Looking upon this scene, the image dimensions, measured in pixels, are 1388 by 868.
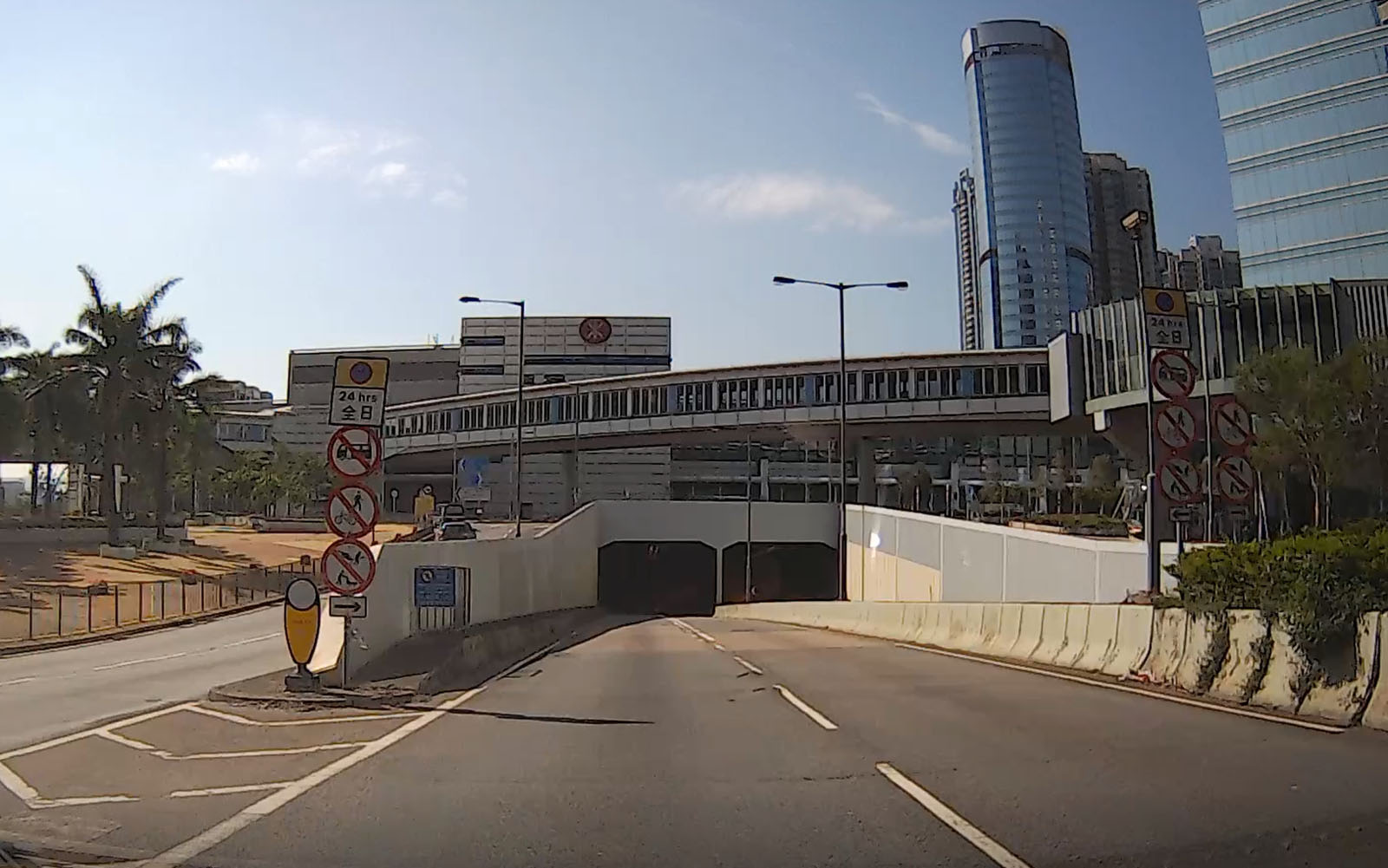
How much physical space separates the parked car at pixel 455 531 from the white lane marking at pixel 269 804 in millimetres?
34142

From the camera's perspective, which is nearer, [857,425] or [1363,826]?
[1363,826]

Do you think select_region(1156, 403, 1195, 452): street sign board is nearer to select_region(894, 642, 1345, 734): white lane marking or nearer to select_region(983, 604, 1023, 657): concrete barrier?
select_region(894, 642, 1345, 734): white lane marking

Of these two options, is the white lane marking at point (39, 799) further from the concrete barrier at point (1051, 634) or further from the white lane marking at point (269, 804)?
the concrete barrier at point (1051, 634)

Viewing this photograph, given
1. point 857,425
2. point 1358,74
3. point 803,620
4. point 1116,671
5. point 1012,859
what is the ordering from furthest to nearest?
point 1358,74, point 857,425, point 803,620, point 1116,671, point 1012,859

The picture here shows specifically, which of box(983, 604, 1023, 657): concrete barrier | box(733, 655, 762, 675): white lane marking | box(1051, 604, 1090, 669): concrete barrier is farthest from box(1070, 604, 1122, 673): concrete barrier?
box(733, 655, 762, 675): white lane marking

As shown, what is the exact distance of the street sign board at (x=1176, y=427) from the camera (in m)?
17.4

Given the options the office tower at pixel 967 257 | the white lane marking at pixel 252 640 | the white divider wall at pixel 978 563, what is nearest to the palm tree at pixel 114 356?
the white lane marking at pixel 252 640

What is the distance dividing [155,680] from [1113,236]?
428 feet

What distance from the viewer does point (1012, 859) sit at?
6809 mm

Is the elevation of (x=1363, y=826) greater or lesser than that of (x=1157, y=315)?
lesser

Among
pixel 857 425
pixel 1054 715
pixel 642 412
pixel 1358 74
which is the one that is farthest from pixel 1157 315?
pixel 1358 74

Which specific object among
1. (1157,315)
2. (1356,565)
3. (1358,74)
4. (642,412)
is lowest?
Result: (1356,565)

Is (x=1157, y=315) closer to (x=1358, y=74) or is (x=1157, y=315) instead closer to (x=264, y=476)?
(x=1358, y=74)

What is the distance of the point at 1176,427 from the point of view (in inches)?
687
